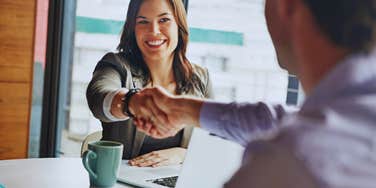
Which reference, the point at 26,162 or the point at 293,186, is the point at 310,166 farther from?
the point at 26,162

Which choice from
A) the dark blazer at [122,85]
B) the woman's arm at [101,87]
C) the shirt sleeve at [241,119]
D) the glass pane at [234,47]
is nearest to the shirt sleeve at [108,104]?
the woman's arm at [101,87]

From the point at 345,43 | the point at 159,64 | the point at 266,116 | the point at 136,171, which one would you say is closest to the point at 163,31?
the point at 159,64

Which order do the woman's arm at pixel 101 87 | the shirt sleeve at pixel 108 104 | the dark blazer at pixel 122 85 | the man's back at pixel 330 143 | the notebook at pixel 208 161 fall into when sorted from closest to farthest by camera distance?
the man's back at pixel 330 143
the notebook at pixel 208 161
the shirt sleeve at pixel 108 104
the woman's arm at pixel 101 87
the dark blazer at pixel 122 85

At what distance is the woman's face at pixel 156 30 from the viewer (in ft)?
6.99

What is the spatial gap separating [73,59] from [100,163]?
6.24 ft

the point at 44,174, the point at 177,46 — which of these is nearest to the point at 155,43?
the point at 177,46

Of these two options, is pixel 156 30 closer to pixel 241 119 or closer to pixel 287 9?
pixel 241 119

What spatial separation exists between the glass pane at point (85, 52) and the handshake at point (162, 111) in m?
1.62

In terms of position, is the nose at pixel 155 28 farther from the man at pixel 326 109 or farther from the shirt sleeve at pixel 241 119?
the man at pixel 326 109

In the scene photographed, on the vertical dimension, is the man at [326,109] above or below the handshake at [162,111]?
above

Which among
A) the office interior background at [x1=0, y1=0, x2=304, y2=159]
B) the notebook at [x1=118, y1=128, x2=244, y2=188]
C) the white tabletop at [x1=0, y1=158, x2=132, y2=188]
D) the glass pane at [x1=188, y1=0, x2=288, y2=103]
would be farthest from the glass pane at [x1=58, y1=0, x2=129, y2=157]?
the notebook at [x1=118, y1=128, x2=244, y2=188]

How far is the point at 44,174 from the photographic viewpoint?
142cm

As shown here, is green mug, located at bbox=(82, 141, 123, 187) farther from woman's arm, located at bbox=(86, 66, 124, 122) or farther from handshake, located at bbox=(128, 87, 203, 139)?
woman's arm, located at bbox=(86, 66, 124, 122)

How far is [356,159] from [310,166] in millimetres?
45
